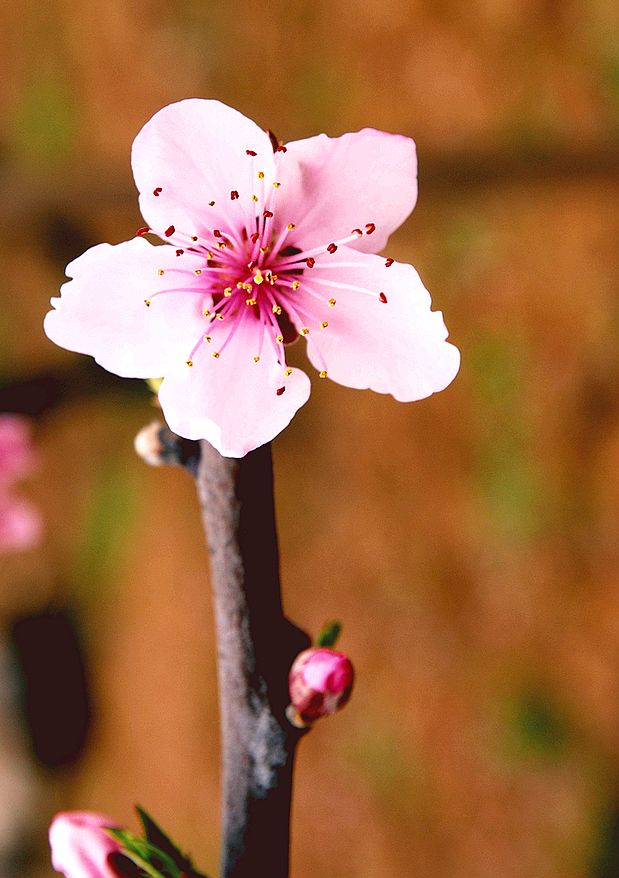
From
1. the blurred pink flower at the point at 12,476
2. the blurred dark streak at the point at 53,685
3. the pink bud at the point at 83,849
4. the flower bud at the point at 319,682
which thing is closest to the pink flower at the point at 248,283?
the flower bud at the point at 319,682

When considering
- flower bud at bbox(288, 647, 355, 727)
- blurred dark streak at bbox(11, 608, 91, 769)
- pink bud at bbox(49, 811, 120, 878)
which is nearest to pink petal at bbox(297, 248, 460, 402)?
flower bud at bbox(288, 647, 355, 727)

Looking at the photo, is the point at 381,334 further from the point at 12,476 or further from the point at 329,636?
the point at 12,476

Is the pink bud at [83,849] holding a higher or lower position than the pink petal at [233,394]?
lower

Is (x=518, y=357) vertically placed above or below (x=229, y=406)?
below

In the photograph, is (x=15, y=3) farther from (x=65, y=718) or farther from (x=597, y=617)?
(x=597, y=617)

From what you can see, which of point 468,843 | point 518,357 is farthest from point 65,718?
point 518,357

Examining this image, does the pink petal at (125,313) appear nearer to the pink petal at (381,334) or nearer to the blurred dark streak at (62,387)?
the pink petal at (381,334)

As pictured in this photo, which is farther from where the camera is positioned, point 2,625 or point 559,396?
point 2,625
